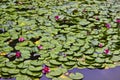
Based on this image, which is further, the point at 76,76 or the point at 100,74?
the point at 100,74

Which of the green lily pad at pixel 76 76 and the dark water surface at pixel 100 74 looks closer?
the green lily pad at pixel 76 76

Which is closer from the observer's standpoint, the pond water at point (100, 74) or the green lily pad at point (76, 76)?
the green lily pad at point (76, 76)

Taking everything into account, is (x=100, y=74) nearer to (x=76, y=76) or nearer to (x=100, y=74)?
(x=100, y=74)

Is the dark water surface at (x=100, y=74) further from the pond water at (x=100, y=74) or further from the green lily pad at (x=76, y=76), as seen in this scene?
the green lily pad at (x=76, y=76)

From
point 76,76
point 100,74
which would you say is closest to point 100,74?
point 100,74

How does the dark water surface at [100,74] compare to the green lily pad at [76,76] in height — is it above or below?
below

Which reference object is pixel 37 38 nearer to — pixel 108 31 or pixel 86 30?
pixel 86 30

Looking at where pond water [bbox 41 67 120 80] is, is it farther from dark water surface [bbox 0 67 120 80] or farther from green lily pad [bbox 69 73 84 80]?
green lily pad [bbox 69 73 84 80]

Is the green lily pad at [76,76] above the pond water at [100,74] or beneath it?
above

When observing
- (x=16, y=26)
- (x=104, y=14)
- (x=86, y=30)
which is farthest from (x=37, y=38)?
(x=104, y=14)

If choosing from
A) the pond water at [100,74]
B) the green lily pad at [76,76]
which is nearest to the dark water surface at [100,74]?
the pond water at [100,74]

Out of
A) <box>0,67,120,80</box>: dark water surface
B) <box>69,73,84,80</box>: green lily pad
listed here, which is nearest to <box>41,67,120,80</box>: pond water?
<box>0,67,120,80</box>: dark water surface

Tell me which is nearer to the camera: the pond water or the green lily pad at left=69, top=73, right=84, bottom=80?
the green lily pad at left=69, top=73, right=84, bottom=80

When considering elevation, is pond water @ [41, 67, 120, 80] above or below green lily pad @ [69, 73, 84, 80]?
below
